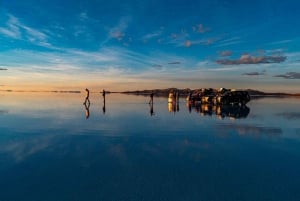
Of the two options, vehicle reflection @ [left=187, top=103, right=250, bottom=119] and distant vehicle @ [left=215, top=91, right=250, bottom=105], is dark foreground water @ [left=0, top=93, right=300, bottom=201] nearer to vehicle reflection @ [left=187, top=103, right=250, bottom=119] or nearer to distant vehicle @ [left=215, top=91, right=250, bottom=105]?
vehicle reflection @ [left=187, top=103, right=250, bottom=119]

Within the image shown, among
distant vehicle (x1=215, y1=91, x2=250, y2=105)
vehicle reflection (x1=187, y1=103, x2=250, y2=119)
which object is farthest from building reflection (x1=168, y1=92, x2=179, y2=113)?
distant vehicle (x1=215, y1=91, x2=250, y2=105)

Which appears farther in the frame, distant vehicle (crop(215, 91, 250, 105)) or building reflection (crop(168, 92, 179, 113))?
distant vehicle (crop(215, 91, 250, 105))

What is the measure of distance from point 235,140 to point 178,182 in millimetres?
8919

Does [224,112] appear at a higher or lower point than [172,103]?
higher

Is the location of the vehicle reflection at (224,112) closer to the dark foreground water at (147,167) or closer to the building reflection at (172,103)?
the building reflection at (172,103)

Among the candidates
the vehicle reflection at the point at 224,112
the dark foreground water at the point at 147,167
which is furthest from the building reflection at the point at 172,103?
the dark foreground water at the point at 147,167

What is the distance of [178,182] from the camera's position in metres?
9.28

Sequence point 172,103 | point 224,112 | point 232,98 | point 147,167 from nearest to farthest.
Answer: point 147,167 → point 224,112 → point 232,98 → point 172,103

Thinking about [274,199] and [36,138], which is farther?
[36,138]

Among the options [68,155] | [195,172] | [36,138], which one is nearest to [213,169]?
[195,172]

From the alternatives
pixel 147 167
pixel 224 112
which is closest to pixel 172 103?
pixel 224 112

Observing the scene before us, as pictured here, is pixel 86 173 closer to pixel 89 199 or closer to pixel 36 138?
pixel 89 199

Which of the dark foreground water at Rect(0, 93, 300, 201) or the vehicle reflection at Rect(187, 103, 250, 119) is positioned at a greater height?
the dark foreground water at Rect(0, 93, 300, 201)

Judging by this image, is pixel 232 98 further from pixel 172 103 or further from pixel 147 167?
pixel 147 167
